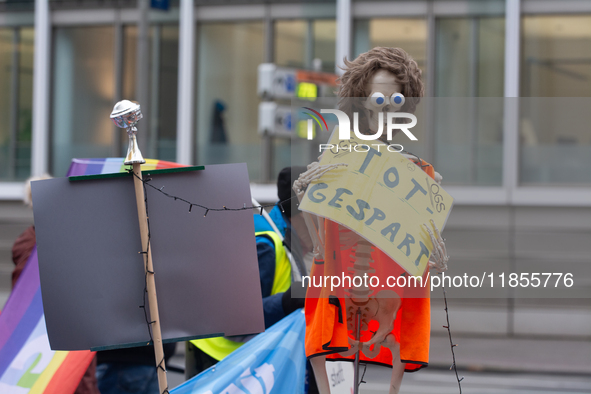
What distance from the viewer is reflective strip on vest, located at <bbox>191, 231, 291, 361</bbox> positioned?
271 centimetres

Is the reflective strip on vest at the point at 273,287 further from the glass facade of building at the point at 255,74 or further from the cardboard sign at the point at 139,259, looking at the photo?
the glass facade of building at the point at 255,74

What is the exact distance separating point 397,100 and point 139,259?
952 millimetres

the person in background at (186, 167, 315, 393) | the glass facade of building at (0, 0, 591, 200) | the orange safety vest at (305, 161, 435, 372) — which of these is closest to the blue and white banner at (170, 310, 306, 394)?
the person in background at (186, 167, 315, 393)

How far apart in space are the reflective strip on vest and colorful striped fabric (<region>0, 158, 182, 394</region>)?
48 cm

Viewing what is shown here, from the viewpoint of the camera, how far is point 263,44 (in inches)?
395

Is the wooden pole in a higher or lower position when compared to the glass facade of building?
lower

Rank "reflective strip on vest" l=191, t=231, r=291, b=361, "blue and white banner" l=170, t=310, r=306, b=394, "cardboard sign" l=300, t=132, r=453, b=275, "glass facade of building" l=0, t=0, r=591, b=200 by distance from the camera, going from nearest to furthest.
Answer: "cardboard sign" l=300, t=132, r=453, b=275 < "blue and white banner" l=170, t=310, r=306, b=394 < "reflective strip on vest" l=191, t=231, r=291, b=361 < "glass facade of building" l=0, t=0, r=591, b=200

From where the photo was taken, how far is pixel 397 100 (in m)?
1.90

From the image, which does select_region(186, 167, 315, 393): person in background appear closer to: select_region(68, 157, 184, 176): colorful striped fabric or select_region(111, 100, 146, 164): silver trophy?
select_region(68, 157, 184, 176): colorful striped fabric

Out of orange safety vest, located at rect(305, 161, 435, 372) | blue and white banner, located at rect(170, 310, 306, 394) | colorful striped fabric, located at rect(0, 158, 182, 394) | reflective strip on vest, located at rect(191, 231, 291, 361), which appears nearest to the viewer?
orange safety vest, located at rect(305, 161, 435, 372)

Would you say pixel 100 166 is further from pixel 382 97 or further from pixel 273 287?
pixel 382 97

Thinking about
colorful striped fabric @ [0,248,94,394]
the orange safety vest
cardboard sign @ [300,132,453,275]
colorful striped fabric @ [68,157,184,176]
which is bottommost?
colorful striped fabric @ [0,248,94,394]

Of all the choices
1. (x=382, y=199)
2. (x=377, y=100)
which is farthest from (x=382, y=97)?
(x=382, y=199)

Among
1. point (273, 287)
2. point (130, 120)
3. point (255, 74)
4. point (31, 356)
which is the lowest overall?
point (31, 356)
